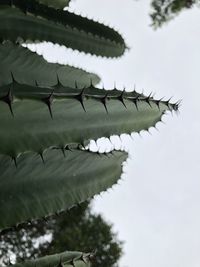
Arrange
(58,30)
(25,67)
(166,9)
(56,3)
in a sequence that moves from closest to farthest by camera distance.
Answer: (25,67) → (58,30) → (56,3) → (166,9)

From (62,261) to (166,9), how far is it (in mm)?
10664

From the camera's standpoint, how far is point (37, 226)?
14578mm

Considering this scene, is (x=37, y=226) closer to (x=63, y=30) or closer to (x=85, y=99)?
(x=63, y=30)

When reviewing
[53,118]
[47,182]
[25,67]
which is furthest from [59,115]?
[25,67]

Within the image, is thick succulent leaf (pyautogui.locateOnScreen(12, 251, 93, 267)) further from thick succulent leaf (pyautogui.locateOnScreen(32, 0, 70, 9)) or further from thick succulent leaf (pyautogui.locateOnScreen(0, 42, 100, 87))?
thick succulent leaf (pyautogui.locateOnScreen(32, 0, 70, 9))

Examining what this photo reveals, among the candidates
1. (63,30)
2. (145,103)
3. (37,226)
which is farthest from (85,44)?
(37,226)

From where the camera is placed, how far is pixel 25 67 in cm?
290

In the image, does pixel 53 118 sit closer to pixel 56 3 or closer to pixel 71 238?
pixel 56 3

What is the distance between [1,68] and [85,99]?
61 cm

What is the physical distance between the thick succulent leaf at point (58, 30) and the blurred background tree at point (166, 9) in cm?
905

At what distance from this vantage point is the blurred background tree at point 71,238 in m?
14.3

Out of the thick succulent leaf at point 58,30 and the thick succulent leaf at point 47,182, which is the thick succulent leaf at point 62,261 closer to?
the thick succulent leaf at point 47,182

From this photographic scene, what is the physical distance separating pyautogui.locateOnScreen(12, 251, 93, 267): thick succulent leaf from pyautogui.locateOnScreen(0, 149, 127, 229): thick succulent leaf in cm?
39

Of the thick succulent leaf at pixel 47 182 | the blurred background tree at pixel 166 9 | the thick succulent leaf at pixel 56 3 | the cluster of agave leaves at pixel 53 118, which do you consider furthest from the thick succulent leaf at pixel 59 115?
the blurred background tree at pixel 166 9
